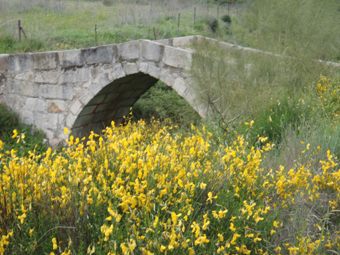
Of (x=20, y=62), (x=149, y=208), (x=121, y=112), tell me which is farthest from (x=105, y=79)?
(x=149, y=208)

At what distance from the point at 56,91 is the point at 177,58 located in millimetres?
2781

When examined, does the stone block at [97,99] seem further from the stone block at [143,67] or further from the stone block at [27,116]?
the stone block at [27,116]

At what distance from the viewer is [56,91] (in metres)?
6.75

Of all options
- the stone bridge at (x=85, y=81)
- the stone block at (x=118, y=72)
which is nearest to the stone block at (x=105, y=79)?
the stone bridge at (x=85, y=81)

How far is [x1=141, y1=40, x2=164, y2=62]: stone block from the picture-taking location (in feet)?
18.4

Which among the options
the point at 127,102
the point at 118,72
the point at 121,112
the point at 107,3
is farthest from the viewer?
the point at 107,3

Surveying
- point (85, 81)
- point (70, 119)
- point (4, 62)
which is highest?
point (4, 62)

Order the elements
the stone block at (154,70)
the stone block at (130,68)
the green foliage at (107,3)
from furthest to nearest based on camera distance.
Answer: the green foliage at (107,3)
the stone block at (130,68)
the stone block at (154,70)

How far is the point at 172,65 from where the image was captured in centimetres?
548

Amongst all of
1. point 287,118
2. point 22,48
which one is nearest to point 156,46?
point 287,118

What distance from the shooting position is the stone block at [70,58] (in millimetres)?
6324

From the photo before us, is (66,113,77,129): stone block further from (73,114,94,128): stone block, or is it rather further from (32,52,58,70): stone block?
(32,52,58,70): stone block

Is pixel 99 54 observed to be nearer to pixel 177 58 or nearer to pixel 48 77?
pixel 48 77

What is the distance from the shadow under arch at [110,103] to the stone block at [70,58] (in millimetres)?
699
